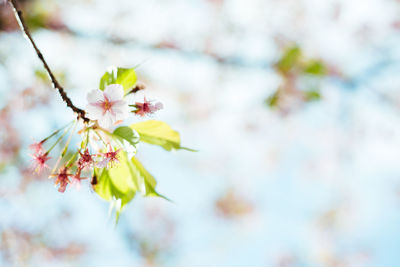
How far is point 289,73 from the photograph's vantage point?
3.10 metres

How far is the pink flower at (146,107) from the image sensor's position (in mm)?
1130

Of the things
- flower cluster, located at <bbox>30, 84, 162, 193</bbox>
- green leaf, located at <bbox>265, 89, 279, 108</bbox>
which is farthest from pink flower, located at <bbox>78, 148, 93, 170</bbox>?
green leaf, located at <bbox>265, 89, 279, 108</bbox>

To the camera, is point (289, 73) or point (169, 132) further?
point (289, 73)

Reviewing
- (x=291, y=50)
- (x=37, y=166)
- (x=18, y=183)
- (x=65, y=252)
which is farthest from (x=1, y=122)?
(x=291, y=50)

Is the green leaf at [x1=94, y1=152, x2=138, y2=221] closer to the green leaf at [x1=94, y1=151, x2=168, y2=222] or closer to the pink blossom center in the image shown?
the green leaf at [x1=94, y1=151, x2=168, y2=222]

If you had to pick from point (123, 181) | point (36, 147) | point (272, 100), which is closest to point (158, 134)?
point (123, 181)

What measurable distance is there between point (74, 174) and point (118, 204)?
0.20 meters

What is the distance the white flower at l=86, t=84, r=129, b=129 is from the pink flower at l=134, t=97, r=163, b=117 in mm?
79

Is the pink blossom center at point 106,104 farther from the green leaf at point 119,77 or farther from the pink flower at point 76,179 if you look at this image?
the pink flower at point 76,179

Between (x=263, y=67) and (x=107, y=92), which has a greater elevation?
(x=263, y=67)

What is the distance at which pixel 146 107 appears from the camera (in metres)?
→ 1.13

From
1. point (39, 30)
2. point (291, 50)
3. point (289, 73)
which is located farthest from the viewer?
point (39, 30)

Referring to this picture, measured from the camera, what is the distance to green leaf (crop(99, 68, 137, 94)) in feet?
3.71

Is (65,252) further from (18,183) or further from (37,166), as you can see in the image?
(37,166)
